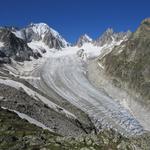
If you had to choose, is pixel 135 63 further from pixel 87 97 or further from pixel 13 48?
pixel 13 48

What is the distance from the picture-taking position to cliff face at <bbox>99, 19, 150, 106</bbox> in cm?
11649

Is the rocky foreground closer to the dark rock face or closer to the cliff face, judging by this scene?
the cliff face

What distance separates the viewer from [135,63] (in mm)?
129750

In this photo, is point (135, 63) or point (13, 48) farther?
point (13, 48)

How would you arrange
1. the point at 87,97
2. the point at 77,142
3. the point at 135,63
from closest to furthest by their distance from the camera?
the point at 77,142
the point at 87,97
the point at 135,63

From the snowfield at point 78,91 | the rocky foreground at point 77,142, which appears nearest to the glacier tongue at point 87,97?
the snowfield at point 78,91

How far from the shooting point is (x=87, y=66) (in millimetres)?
163375

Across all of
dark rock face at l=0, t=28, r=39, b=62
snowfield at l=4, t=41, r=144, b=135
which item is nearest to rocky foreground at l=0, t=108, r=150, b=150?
snowfield at l=4, t=41, r=144, b=135

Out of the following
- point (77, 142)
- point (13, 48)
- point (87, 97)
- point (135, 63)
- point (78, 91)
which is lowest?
A: point (77, 142)

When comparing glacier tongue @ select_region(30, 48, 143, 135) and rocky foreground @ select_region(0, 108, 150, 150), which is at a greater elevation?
glacier tongue @ select_region(30, 48, 143, 135)

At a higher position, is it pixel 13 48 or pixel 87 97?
pixel 13 48

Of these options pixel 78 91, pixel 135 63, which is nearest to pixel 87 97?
pixel 78 91

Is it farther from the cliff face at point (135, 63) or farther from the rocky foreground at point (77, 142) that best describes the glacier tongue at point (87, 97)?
the rocky foreground at point (77, 142)

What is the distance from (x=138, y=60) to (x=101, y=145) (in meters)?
102
